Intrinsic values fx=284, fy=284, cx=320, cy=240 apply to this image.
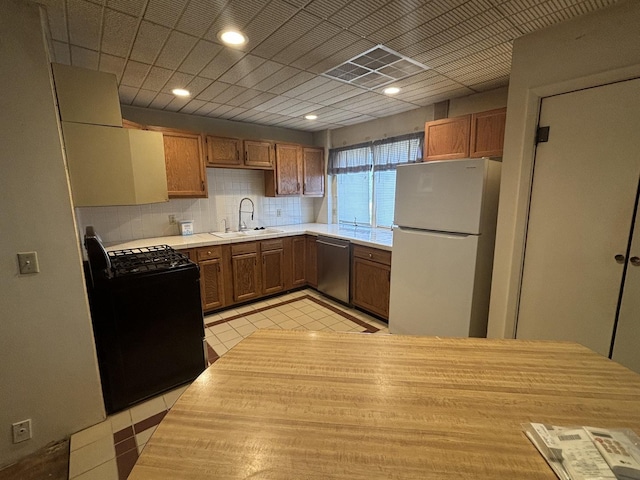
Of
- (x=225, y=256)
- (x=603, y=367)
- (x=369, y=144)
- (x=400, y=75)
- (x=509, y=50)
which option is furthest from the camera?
(x=369, y=144)

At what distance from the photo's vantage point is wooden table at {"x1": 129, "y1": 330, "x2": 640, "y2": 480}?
0.56m

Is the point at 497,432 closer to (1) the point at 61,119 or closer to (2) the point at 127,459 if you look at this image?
(2) the point at 127,459

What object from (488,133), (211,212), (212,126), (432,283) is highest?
(212,126)

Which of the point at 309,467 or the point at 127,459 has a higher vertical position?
the point at 309,467

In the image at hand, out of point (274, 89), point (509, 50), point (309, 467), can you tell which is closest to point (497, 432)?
point (309, 467)

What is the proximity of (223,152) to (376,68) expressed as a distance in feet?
6.86

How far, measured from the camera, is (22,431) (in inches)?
61.3

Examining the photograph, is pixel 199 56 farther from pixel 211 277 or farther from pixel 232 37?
pixel 211 277

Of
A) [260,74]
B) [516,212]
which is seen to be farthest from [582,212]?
[260,74]

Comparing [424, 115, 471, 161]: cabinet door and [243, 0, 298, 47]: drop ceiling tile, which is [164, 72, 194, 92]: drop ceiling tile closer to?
[243, 0, 298, 47]: drop ceiling tile

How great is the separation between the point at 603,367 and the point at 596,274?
120cm

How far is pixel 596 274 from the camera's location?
1716mm

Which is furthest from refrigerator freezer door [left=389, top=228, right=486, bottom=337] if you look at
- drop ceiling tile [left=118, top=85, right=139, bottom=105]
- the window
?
drop ceiling tile [left=118, top=85, right=139, bottom=105]

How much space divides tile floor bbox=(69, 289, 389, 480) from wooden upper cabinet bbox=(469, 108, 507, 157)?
6.36ft
